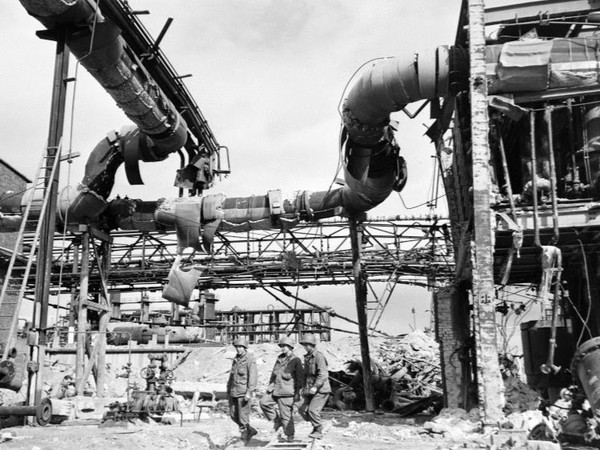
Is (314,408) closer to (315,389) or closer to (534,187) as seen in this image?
(315,389)

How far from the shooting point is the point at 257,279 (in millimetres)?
19094

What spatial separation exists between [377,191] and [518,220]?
3702mm

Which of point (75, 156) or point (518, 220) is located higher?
point (75, 156)

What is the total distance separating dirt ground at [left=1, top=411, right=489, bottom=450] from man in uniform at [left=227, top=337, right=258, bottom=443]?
0.25 m

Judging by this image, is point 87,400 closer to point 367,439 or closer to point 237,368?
point 237,368

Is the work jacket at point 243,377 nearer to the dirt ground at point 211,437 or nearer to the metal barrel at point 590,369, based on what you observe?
the dirt ground at point 211,437

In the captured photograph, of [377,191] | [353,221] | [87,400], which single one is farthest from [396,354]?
[87,400]

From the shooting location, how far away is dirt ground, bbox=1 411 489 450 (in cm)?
892

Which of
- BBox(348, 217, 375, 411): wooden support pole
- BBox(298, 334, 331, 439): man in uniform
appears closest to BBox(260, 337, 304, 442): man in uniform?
BBox(298, 334, 331, 439): man in uniform

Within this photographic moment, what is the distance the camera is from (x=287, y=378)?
10086mm

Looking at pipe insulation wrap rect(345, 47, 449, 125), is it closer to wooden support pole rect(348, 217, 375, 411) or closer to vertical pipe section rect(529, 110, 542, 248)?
vertical pipe section rect(529, 110, 542, 248)

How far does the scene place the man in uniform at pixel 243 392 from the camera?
10117 millimetres

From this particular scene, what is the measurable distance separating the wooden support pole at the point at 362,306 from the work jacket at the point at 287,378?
17.5ft

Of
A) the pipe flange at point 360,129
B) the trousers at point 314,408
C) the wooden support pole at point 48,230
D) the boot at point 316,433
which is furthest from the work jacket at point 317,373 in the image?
the wooden support pole at point 48,230
